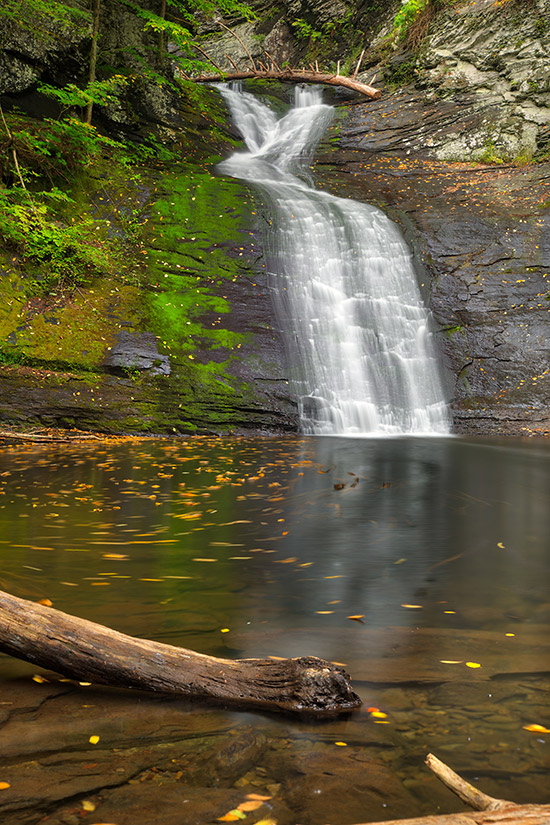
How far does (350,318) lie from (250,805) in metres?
12.9

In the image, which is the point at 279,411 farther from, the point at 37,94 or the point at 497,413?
the point at 37,94

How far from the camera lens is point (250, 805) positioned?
5.90 feet

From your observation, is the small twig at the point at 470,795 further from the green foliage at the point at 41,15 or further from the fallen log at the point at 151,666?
the green foliage at the point at 41,15

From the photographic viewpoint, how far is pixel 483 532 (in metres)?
5.32

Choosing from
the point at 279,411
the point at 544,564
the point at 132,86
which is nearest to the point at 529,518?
the point at 544,564

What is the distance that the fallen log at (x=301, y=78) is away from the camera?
23.3 metres

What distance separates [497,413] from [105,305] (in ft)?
28.0

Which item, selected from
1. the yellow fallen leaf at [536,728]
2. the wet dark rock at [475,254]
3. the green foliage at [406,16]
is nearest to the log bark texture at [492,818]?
the yellow fallen leaf at [536,728]

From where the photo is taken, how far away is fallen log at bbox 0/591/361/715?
2.32 m

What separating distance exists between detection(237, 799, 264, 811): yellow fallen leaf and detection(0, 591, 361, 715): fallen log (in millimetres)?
486

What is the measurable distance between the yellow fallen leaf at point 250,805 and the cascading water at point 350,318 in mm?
10642

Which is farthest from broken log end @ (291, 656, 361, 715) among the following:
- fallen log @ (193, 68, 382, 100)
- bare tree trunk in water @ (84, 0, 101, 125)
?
fallen log @ (193, 68, 382, 100)

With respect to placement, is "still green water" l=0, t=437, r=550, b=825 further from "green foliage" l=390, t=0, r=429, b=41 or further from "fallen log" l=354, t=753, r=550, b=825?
"green foliage" l=390, t=0, r=429, b=41

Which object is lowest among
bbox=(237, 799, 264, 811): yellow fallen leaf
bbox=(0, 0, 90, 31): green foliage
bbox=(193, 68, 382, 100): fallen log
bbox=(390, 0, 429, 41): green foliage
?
bbox=(237, 799, 264, 811): yellow fallen leaf
